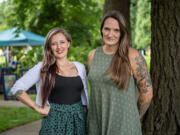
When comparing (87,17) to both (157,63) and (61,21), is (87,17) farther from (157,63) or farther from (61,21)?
(157,63)

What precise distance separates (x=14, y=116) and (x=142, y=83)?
17.8 ft

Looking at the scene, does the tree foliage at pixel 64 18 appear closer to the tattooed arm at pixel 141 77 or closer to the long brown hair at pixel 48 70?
the long brown hair at pixel 48 70

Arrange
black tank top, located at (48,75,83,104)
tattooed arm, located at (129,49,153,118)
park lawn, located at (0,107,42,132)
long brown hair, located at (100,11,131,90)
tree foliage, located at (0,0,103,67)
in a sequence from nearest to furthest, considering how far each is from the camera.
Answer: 1. long brown hair, located at (100,11,131,90)
2. tattooed arm, located at (129,49,153,118)
3. black tank top, located at (48,75,83,104)
4. park lawn, located at (0,107,42,132)
5. tree foliage, located at (0,0,103,67)

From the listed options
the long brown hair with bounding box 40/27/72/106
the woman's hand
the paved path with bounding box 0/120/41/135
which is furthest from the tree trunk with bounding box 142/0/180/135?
the paved path with bounding box 0/120/41/135

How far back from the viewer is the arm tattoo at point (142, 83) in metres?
3.02

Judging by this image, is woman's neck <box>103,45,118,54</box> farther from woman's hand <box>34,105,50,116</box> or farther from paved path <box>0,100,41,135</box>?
paved path <box>0,100,41,135</box>

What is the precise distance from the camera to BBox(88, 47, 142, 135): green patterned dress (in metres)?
2.95

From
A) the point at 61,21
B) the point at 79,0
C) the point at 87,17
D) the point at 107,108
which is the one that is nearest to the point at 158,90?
the point at 107,108

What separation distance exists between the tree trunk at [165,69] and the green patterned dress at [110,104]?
1.29 m

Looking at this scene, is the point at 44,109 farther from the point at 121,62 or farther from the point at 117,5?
the point at 117,5

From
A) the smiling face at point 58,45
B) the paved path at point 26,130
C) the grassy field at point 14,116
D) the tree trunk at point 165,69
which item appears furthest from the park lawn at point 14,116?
the smiling face at point 58,45

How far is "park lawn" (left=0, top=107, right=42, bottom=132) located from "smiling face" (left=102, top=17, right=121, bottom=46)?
4.18 m

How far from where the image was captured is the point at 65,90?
3141mm

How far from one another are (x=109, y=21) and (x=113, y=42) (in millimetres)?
215
